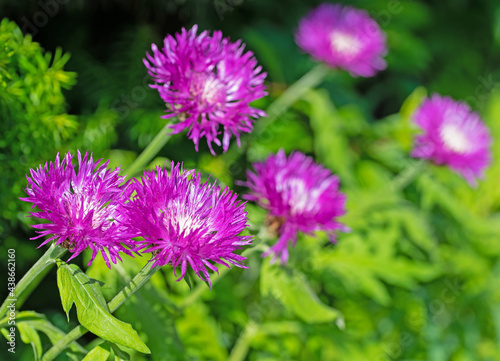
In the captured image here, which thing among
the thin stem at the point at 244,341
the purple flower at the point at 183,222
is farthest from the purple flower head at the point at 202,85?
the thin stem at the point at 244,341

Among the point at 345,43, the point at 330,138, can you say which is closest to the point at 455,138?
the point at 330,138

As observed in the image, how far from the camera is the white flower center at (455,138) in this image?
65.5 inches

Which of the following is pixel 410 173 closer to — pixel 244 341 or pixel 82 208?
pixel 244 341

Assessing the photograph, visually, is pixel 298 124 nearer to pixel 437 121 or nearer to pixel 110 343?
pixel 437 121

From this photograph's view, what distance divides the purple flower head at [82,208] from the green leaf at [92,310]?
0.04m

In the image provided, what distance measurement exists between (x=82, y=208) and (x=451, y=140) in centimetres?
121

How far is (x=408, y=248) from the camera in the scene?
1.97 m

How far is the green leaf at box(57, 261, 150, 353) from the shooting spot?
79cm

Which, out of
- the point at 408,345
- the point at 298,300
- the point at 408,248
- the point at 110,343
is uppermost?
the point at 110,343

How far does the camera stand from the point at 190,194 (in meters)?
0.85

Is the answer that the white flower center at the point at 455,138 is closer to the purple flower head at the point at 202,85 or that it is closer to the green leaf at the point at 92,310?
the purple flower head at the point at 202,85

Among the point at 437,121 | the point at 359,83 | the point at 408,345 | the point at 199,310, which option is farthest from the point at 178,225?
the point at 359,83

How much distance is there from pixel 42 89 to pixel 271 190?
0.57 m

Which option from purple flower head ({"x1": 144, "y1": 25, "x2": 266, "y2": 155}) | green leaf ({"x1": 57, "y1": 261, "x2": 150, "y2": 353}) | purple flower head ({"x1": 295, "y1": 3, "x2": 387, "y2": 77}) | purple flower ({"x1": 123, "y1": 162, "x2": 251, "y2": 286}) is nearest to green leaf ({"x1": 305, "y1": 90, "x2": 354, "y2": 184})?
purple flower head ({"x1": 295, "y1": 3, "x2": 387, "y2": 77})
